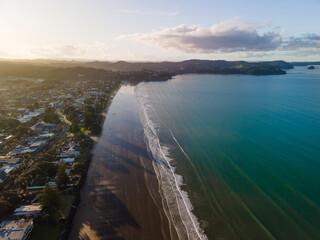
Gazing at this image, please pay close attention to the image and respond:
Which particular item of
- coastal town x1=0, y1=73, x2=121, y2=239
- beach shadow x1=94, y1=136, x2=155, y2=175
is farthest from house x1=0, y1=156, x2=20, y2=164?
beach shadow x1=94, y1=136, x2=155, y2=175

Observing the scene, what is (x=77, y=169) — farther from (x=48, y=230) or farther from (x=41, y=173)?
(x=48, y=230)

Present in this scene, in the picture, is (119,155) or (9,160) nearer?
(9,160)

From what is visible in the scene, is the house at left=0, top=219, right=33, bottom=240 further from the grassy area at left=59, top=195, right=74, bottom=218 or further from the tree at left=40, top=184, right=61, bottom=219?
the grassy area at left=59, top=195, right=74, bottom=218

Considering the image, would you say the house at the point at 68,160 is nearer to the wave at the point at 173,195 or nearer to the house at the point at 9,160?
the house at the point at 9,160

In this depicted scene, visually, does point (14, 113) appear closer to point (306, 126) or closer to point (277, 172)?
point (277, 172)

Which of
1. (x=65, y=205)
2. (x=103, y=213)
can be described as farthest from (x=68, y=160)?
(x=103, y=213)

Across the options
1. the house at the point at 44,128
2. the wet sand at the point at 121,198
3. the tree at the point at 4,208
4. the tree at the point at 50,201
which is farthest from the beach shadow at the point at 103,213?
the house at the point at 44,128
